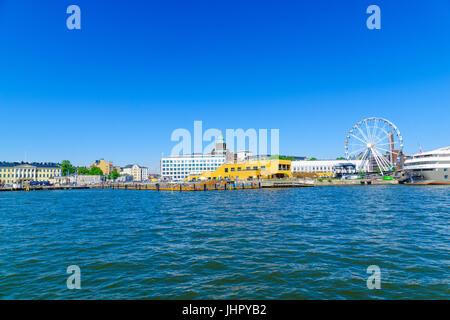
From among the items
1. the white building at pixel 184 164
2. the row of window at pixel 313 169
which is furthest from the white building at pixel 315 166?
the white building at pixel 184 164

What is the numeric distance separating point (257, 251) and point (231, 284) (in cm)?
441

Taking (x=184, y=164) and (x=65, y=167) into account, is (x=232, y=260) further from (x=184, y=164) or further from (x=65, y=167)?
(x=65, y=167)

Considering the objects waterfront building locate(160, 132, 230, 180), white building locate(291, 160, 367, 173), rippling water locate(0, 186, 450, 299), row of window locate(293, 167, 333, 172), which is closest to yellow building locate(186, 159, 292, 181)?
row of window locate(293, 167, 333, 172)

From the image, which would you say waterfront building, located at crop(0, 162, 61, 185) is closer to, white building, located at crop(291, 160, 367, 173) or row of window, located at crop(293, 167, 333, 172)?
white building, located at crop(291, 160, 367, 173)

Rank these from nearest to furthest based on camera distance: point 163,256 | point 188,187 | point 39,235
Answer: point 163,256 < point 39,235 < point 188,187

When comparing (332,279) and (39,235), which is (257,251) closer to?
(332,279)

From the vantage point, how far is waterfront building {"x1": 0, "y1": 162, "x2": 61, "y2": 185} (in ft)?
482

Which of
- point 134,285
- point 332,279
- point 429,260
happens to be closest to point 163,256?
point 134,285

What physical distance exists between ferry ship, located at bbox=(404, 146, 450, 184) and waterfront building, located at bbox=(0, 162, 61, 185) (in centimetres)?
18829

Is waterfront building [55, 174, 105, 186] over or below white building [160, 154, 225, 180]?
below

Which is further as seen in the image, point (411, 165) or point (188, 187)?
point (411, 165)

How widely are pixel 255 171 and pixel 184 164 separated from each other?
91.1 meters

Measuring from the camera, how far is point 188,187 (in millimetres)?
87375
